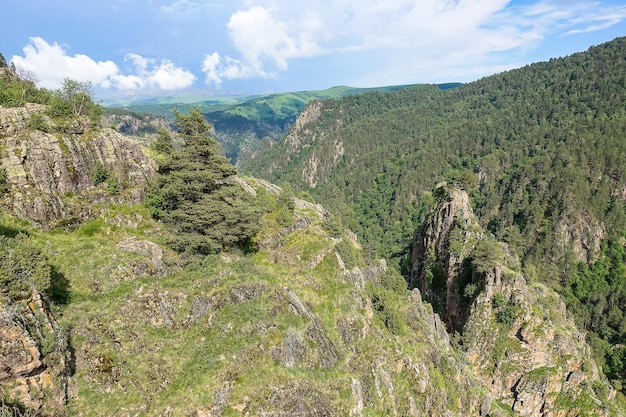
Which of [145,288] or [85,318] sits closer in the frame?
[85,318]

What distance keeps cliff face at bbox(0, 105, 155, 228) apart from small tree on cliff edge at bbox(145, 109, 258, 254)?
4.45 m

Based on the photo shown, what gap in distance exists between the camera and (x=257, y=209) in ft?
143

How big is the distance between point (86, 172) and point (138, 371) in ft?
85.7

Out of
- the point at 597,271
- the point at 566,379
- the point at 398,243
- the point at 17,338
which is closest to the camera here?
the point at 17,338

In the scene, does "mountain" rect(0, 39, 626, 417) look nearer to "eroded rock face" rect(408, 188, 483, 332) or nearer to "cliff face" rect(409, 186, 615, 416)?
"cliff face" rect(409, 186, 615, 416)

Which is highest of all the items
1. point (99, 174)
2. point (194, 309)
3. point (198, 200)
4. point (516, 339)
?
point (99, 174)

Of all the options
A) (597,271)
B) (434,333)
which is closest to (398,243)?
(597,271)

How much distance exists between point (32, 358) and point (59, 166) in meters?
26.0

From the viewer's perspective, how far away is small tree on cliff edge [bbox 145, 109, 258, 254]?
127 ft

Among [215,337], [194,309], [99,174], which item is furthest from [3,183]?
[215,337]

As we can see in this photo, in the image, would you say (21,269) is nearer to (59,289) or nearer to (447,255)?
(59,289)

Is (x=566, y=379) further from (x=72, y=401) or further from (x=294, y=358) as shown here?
(x=72, y=401)

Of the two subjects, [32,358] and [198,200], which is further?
[198,200]

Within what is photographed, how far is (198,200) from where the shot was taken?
41.2m
